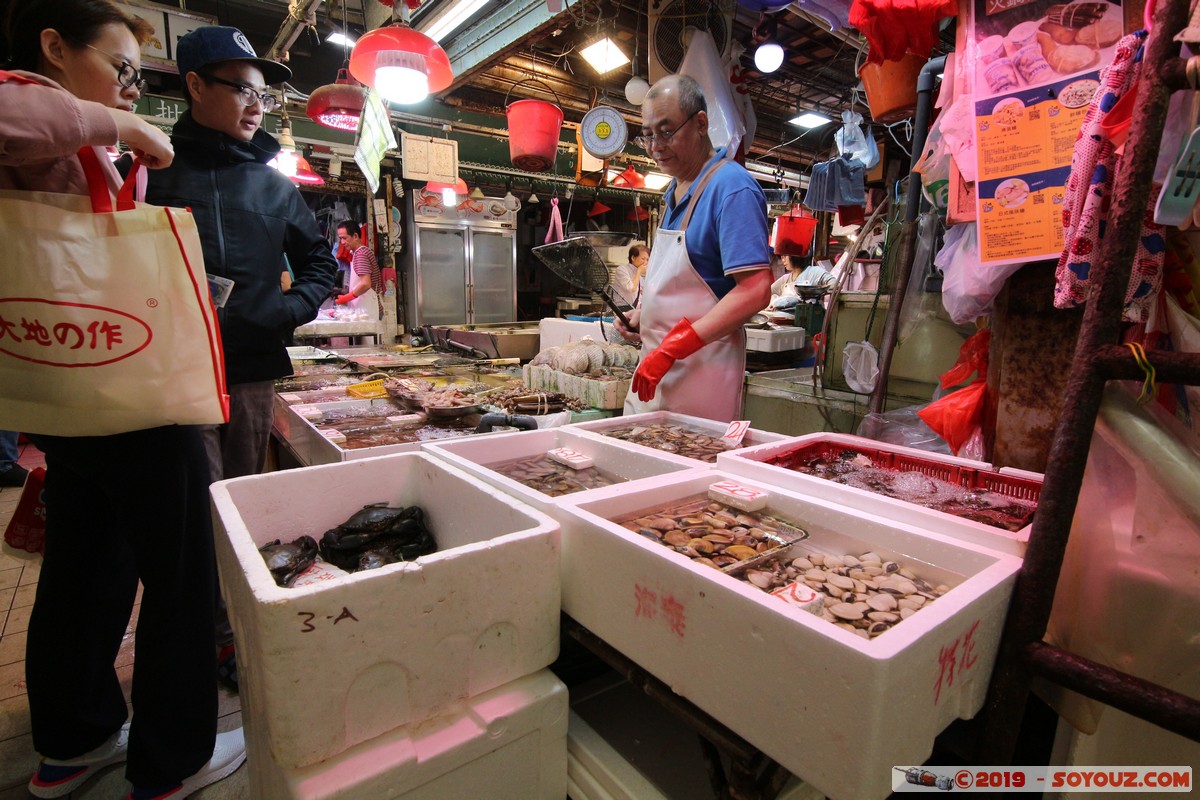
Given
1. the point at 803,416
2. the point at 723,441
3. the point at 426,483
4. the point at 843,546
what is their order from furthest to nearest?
the point at 803,416
the point at 723,441
the point at 426,483
the point at 843,546

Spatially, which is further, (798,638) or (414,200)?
(414,200)

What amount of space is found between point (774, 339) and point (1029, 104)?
10.0ft

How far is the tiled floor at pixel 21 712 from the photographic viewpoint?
162cm

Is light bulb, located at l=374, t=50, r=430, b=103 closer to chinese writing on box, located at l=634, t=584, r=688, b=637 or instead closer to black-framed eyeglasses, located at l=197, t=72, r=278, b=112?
black-framed eyeglasses, located at l=197, t=72, r=278, b=112

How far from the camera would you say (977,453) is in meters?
1.64

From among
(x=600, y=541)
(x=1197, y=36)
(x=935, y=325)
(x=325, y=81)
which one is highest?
(x=325, y=81)

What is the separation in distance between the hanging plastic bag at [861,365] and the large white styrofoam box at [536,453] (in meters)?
1.99

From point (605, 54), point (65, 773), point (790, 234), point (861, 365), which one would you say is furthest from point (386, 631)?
point (790, 234)

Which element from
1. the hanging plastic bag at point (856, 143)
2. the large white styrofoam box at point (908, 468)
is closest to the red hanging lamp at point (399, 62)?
the large white styrofoam box at point (908, 468)

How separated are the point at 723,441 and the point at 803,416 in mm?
1936

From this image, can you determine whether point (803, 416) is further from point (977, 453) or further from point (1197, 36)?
point (1197, 36)

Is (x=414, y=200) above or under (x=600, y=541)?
above

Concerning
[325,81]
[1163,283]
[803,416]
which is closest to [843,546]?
[1163,283]

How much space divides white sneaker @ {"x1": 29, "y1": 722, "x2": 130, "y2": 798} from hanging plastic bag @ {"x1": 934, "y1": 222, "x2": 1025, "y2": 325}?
2560 millimetres
